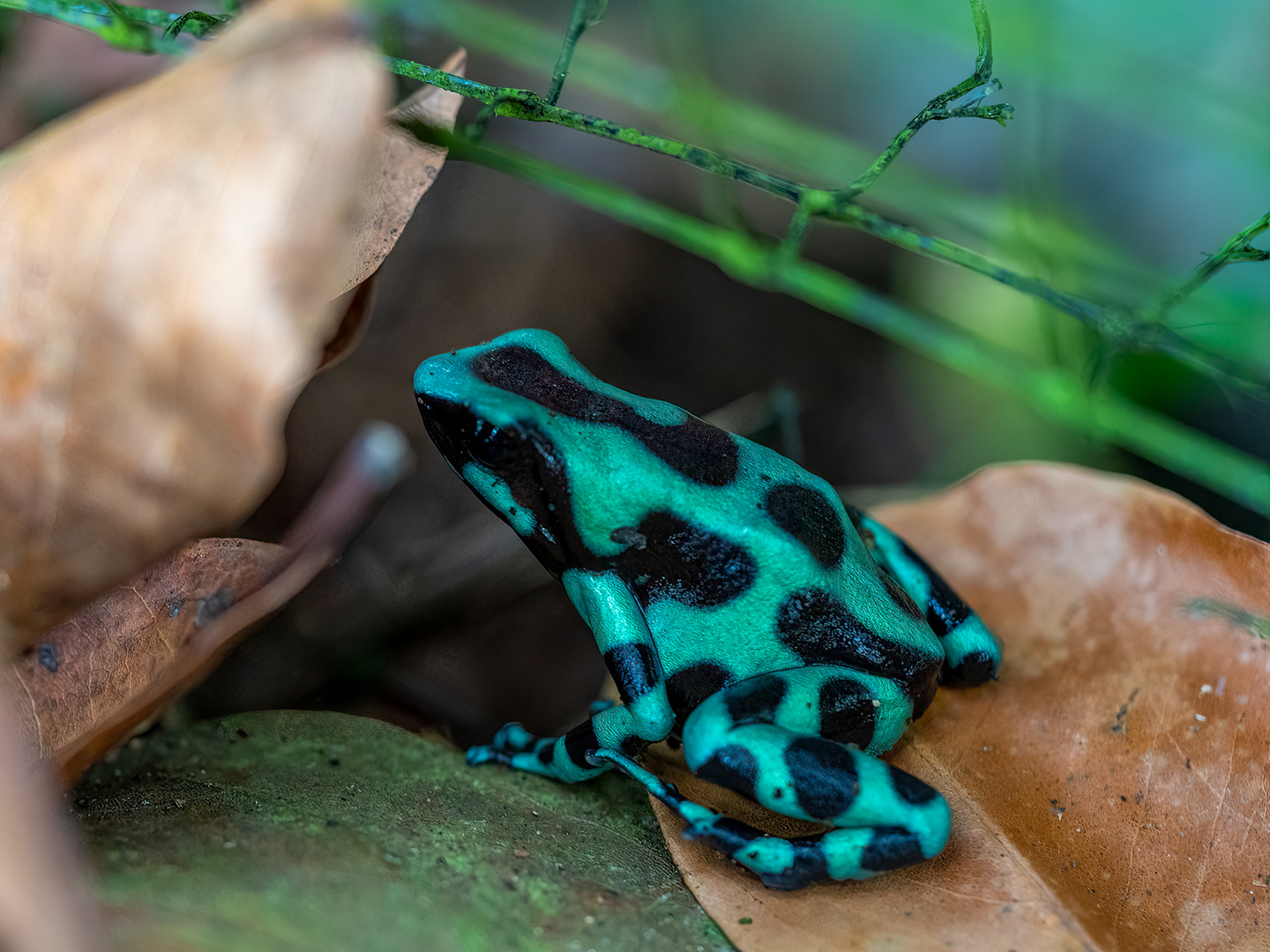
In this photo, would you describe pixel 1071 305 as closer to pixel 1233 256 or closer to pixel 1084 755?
pixel 1233 256

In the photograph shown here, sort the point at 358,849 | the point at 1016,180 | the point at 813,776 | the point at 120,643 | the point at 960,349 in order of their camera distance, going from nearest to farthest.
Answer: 1. the point at 358,849
2. the point at 120,643
3. the point at 813,776
4. the point at 960,349
5. the point at 1016,180

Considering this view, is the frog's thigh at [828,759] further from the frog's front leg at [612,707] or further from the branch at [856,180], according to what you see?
the branch at [856,180]

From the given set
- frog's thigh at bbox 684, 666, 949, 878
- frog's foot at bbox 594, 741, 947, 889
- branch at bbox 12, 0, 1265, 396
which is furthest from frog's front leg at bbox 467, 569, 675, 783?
branch at bbox 12, 0, 1265, 396

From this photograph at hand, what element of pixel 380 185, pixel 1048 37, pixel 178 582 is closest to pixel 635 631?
pixel 178 582

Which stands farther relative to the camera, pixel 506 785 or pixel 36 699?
pixel 506 785

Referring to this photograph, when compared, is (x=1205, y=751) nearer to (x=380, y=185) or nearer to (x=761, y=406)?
(x=761, y=406)

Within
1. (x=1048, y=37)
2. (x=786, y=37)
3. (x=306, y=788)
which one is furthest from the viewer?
(x=786, y=37)

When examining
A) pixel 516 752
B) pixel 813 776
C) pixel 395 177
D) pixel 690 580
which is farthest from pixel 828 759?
pixel 395 177

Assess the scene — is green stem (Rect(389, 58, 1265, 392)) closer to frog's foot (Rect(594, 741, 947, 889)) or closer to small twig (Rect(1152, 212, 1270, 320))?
small twig (Rect(1152, 212, 1270, 320))
